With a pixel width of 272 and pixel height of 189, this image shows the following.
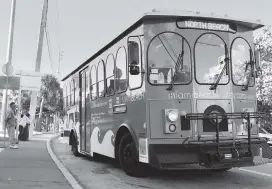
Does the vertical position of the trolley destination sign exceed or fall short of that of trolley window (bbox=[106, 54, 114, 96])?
it exceeds it

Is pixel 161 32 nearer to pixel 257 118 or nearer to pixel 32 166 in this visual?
pixel 257 118

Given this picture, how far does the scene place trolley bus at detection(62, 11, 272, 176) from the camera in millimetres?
6309

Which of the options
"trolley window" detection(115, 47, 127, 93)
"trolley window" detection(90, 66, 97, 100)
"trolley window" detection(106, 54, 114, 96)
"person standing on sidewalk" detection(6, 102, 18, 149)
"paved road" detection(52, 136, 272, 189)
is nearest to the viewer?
"paved road" detection(52, 136, 272, 189)

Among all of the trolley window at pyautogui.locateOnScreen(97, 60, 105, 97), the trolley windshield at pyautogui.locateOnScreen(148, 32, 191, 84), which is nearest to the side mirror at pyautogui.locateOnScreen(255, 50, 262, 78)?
the trolley windshield at pyautogui.locateOnScreen(148, 32, 191, 84)

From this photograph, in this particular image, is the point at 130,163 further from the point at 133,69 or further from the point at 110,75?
the point at 110,75

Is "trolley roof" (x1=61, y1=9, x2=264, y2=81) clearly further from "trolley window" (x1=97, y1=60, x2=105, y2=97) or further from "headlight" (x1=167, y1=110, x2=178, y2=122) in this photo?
"headlight" (x1=167, y1=110, x2=178, y2=122)

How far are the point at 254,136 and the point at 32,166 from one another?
16.6 feet

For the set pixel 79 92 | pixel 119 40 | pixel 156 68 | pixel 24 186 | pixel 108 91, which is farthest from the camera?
pixel 79 92

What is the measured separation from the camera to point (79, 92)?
11391mm

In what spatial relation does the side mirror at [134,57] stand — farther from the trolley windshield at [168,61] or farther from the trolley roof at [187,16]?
the trolley roof at [187,16]

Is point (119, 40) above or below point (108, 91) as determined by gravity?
above

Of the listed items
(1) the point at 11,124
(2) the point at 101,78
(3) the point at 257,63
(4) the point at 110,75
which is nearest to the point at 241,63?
(3) the point at 257,63

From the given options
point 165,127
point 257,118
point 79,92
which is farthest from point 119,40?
point 79,92

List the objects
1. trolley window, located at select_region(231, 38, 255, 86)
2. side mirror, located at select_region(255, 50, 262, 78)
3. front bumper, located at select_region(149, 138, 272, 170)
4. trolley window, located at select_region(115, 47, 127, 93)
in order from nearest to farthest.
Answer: front bumper, located at select_region(149, 138, 272, 170)
trolley window, located at select_region(231, 38, 255, 86)
side mirror, located at select_region(255, 50, 262, 78)
trolley window, located at select_region(115, 47, 127, 93)
